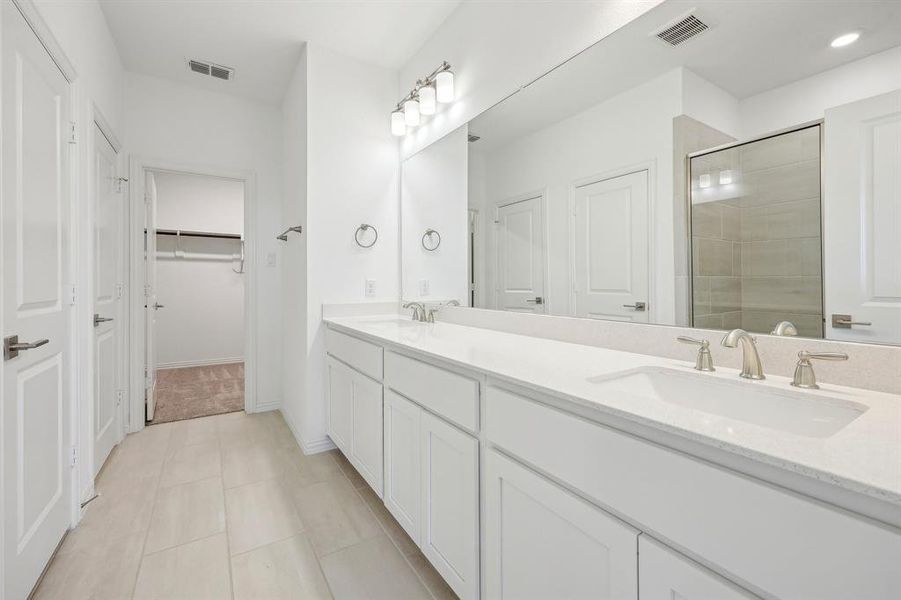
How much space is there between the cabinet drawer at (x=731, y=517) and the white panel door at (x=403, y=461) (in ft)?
2.24

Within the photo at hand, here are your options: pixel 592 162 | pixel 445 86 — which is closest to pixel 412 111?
pixel 445 86

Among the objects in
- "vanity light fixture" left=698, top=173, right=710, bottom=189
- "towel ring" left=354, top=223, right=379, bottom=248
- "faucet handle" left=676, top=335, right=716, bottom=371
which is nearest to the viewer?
"faucet handle" left=676, top=335, right=716, bottom=371

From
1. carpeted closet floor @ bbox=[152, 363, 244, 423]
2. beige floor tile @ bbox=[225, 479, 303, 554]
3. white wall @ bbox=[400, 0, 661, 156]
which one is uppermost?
white wall @ bbox=[400, 0, 661, 156]

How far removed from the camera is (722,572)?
2.02 feet

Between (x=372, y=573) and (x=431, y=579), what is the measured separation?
223 mm

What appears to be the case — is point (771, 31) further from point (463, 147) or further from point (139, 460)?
point (139, 460)

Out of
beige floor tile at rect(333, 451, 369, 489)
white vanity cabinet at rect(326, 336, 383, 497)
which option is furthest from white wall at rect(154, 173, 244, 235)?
beige floor tile at rect(333, 451, 369, 489)

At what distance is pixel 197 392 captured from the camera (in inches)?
156

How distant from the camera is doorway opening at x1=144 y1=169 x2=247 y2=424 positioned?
493 centimetres

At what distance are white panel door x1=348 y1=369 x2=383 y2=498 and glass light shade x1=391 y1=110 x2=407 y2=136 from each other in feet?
5.15

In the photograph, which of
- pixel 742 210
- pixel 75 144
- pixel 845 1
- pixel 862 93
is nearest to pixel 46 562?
pixel 75 144

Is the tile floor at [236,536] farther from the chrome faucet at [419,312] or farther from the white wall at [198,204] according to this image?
the white wall at [198,204]

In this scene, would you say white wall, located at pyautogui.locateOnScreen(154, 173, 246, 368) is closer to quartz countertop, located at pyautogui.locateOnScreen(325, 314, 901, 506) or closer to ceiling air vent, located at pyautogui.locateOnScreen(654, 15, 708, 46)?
quartz countertop, located at pyautogui.locateOnScreen(325, 314, 901, 506)

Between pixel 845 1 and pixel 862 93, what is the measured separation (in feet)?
0.74
